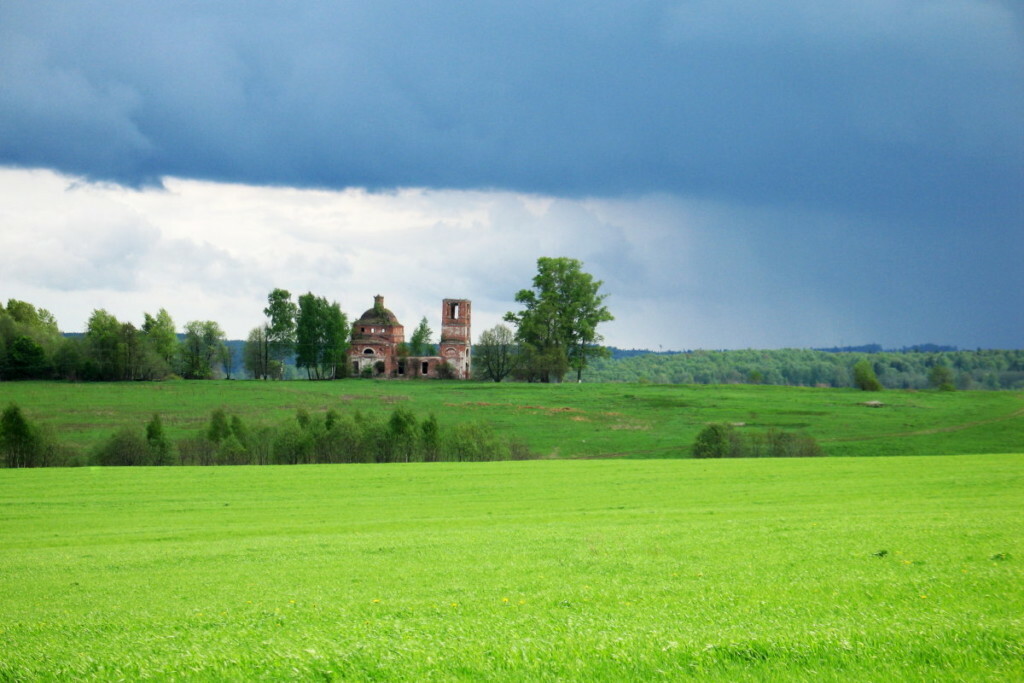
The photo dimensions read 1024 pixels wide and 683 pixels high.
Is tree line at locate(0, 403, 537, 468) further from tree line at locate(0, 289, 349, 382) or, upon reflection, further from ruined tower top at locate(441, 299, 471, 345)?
ruined tower top at locate(441, 299, 471, 345)

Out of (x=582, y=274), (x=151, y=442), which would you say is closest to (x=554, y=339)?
(x=582, y=274)

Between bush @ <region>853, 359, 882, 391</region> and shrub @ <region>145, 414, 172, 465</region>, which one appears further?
bush @ <region>853, 359, 882, 391</region>

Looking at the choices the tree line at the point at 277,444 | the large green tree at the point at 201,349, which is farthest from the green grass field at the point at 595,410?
the large green tree at the point at 201,349

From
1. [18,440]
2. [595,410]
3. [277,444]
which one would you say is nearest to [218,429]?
[277,444]

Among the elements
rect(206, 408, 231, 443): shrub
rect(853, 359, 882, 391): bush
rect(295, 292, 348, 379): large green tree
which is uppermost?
rect(295, 292, 348, 379): large green tree

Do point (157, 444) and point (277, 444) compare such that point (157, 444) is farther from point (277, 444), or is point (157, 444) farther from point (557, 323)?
point (557, 323)

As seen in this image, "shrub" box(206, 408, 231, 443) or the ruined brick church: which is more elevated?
the ruined brick church

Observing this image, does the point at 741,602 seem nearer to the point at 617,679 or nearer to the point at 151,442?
the point at 617,679

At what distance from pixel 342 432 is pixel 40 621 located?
5067 cm

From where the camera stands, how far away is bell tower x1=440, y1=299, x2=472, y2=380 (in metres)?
133

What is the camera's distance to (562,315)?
117188mm

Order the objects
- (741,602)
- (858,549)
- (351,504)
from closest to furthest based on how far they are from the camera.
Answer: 1. (741,602)
2. (858,549)
3. (351,504)

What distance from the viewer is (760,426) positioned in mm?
78688

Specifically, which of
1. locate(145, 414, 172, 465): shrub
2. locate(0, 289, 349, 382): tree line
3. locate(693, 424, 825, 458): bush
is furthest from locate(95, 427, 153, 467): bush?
locate(0, 289, 349, 382): tree line
